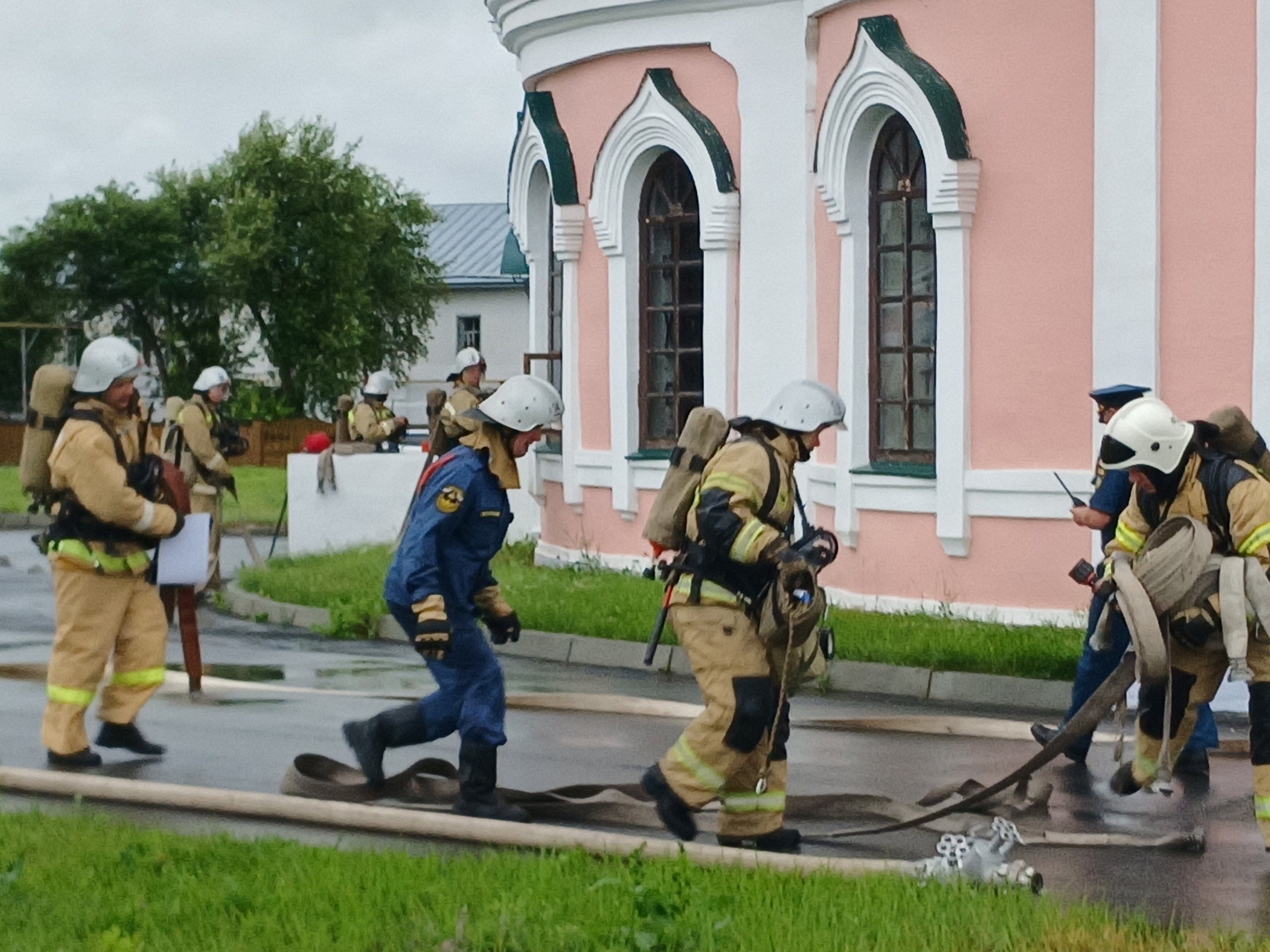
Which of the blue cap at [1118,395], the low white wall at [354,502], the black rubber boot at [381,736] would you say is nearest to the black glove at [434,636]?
the black rubber boot at [381,736]

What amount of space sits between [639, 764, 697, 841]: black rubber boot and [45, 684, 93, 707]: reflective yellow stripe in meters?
3.06

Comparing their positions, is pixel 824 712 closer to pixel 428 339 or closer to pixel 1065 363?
pixel 1065 363

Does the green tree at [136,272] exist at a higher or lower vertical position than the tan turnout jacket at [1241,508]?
higher

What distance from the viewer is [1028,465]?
14.6 meters

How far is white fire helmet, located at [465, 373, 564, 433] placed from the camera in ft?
27.3

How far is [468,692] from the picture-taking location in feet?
27.9

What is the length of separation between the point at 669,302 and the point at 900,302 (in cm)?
354

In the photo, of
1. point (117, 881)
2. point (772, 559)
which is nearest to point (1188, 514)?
point (772, 559)

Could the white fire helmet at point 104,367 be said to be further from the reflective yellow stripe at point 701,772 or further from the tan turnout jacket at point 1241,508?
the tan turnout jacket at point 1241,508

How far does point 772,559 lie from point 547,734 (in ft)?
11.7

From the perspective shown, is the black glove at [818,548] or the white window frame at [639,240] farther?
the white window frame at [639,240]

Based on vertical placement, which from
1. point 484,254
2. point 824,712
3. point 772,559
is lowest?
point 824,712

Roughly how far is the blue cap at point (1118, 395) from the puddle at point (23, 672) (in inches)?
245

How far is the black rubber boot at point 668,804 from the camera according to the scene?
776 centimetres
